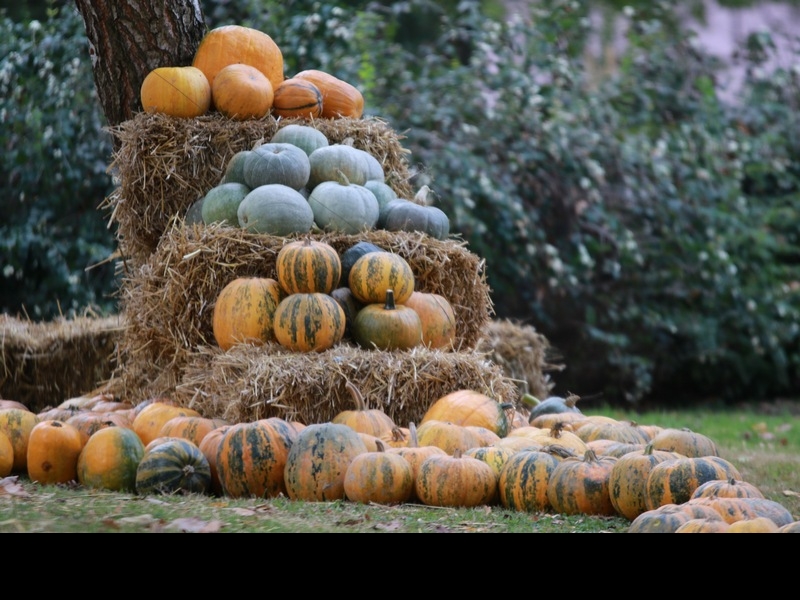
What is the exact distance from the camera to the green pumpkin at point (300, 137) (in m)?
5.80

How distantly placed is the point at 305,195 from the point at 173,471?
248 cm

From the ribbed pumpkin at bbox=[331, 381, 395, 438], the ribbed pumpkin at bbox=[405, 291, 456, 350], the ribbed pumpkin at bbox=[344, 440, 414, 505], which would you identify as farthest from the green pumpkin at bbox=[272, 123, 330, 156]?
the ribbed pumpkin at bbox=[344, 440, 414, 505]

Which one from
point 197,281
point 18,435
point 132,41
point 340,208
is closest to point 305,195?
point 340,208

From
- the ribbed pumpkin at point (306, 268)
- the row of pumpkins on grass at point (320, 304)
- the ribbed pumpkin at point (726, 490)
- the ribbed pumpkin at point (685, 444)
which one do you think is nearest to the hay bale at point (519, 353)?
the row of pumpkins on grass at point (320, 304)

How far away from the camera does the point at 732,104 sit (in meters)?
10.1

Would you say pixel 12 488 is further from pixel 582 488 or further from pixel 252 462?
pixel 582 488

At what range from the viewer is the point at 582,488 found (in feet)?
10.8

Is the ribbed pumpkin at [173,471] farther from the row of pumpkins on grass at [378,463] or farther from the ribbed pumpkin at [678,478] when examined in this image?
the ribbed pumpkin at [678,478]

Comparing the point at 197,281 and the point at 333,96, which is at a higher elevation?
the point at 333,96

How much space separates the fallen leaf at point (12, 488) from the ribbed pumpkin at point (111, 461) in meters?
0.24

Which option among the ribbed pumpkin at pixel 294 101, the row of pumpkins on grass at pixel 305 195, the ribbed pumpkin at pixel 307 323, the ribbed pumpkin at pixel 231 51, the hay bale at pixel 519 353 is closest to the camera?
the ribbed pumpkin at pixel 307 323

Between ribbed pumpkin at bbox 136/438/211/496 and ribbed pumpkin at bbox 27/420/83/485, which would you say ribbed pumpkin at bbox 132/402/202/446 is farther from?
ribbed pumpkin at bbox 136/438/211/496

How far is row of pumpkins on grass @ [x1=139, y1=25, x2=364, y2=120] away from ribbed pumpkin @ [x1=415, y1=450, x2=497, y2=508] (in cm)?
311

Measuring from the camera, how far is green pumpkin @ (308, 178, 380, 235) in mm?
5387
